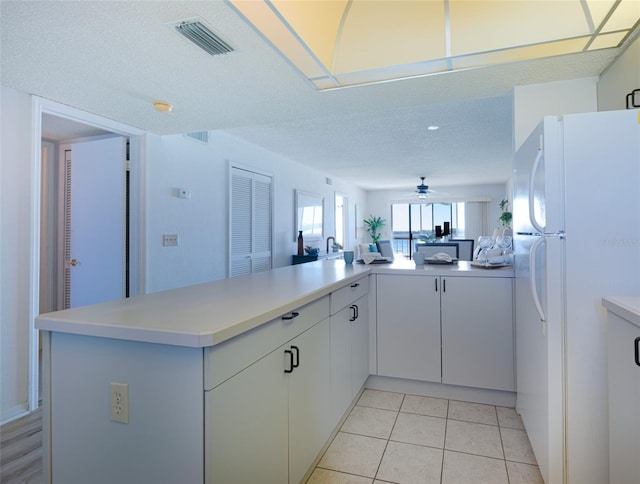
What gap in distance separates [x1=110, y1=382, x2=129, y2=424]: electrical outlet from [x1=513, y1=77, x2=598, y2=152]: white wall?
8.88ft

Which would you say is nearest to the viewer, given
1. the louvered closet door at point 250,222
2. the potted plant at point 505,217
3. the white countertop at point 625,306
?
the white countertop at point 625,306

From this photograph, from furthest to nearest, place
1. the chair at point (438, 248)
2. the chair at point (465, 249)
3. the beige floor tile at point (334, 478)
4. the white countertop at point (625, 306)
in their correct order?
the chair at point (465, 249) < the chair at point (438, 248) < the beige floor tile at point (334, 478) < the white countertop at point (625, 306)

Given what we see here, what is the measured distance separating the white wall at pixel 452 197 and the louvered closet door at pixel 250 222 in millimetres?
5481

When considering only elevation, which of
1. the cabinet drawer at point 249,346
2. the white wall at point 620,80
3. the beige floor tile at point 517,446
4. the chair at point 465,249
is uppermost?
the white wall at point 620,80

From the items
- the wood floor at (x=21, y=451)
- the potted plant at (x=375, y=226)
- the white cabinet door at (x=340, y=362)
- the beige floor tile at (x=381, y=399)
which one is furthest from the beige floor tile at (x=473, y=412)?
the potted plant at (x=375, y=226)

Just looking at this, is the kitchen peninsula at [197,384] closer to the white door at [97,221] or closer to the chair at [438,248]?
the white door at [97,221]

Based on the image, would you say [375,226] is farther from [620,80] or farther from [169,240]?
[620,80]

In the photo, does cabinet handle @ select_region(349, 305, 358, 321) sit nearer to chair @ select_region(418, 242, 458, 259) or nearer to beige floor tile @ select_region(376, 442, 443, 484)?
beige floor tile @ select_region(376, 442, 443, 484)

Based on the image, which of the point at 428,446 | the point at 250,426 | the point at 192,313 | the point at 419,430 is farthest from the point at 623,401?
the point at 192,313

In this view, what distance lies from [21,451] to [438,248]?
4.20m

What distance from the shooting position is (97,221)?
3.47m

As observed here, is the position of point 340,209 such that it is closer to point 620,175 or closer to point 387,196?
point 387,196

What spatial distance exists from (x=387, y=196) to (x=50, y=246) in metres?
8.87

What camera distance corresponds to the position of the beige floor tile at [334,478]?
5.83 ft
